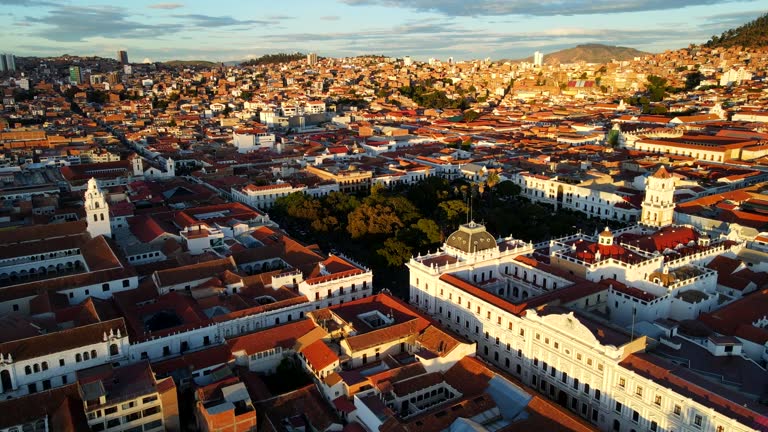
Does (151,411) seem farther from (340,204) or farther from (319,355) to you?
(340,204)

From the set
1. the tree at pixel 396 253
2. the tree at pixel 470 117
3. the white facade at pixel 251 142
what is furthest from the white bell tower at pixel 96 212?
the tree at pixel 470 117

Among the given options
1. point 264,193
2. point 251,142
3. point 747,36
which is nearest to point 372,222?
point 264,193

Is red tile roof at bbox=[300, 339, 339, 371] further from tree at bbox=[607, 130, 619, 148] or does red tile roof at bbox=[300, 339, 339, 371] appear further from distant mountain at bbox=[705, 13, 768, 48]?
distant mountain at bbox=[705, 13, 768, 48]

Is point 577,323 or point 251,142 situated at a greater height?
point 251,142

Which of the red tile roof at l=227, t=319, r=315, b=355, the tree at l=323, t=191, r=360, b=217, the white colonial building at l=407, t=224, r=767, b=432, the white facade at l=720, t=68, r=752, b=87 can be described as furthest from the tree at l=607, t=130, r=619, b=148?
the red tile roof at l=227, t=319, r=315, b=355

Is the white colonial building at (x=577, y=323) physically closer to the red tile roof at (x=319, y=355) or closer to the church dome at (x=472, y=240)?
the church dome at (x=472, y=240)

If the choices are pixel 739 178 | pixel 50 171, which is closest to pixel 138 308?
pixel 50 171
